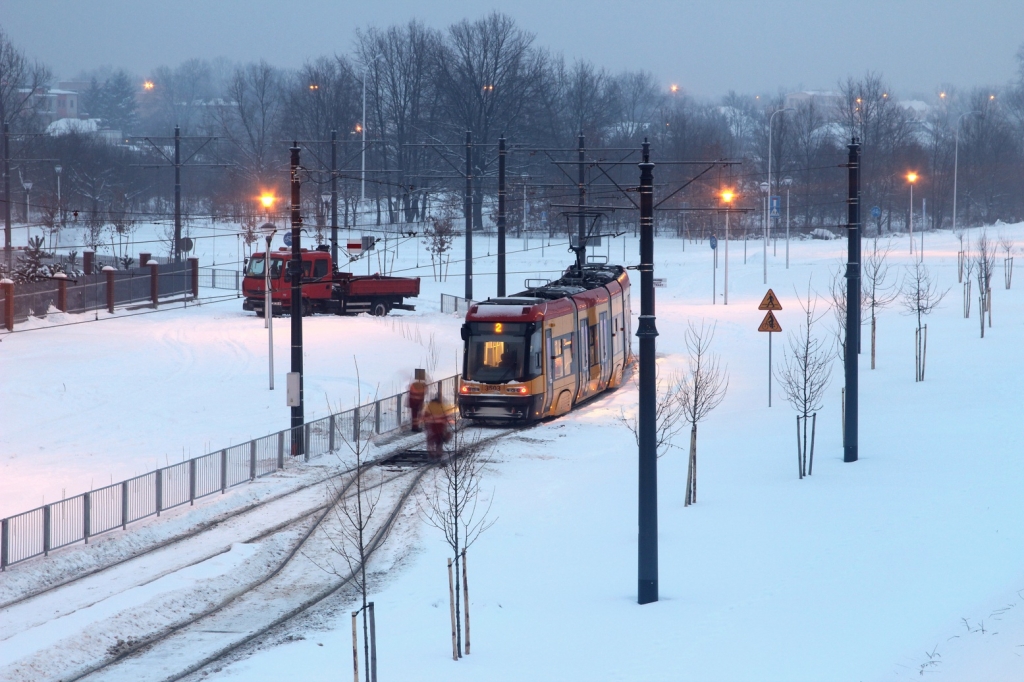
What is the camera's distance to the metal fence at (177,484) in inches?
651

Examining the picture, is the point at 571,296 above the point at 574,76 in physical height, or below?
below

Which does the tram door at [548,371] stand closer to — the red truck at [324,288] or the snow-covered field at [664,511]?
the snow-covered field at [664,511]

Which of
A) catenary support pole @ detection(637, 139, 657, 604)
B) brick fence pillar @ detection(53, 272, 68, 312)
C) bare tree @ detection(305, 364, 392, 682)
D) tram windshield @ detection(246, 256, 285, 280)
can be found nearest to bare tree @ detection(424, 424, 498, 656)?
bare tree @ detection(305, 364, 392, 682)

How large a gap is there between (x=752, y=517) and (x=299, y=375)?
10085 millimetres

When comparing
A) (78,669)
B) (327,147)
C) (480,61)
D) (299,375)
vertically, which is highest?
(480,61)

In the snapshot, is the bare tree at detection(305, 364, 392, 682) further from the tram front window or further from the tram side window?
the tram side window

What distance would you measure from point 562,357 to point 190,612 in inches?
524

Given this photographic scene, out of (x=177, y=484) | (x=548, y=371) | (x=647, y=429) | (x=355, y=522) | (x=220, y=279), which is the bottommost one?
(x=355, y=522)

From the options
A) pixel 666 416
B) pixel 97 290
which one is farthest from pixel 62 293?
pixel 666 416

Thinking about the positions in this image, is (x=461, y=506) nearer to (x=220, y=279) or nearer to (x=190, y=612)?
(x=190, y=612)

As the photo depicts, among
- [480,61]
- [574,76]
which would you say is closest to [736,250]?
[480,61]

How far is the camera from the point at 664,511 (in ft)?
Result: 61.7

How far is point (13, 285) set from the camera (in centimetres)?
3794

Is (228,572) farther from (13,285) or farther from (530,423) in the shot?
(13,285)
